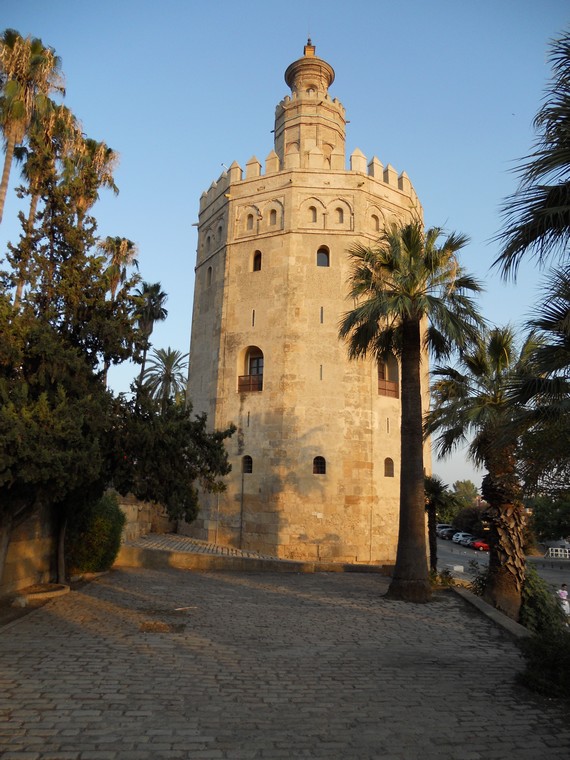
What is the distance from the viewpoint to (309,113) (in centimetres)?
2611

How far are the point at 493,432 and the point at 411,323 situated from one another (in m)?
3.16

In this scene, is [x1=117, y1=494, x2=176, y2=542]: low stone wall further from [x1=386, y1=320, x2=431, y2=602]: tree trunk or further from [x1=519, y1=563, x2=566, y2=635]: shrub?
[x1=519, y1=563, x2=566, y2=635]: shrub

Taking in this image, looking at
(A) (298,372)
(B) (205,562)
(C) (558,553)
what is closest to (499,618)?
(B) (205,562)

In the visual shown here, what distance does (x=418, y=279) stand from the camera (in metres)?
13.6

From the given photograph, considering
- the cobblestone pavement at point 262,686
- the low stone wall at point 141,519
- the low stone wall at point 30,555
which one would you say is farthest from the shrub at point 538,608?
the low stone wall at point 141,519

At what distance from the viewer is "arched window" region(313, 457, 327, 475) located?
21.1 metres

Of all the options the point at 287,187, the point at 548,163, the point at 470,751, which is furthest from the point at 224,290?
the point at 470,751

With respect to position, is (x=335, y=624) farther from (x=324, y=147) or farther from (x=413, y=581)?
(x=324, y=147)

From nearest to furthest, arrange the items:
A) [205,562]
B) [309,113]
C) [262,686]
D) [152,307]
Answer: [262,686] < [205,562] < [309,113] < [152,307]

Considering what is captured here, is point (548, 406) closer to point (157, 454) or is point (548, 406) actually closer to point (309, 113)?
point (157, 454)

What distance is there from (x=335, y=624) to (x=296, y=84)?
25.5m

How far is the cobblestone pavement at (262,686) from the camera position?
15.1 feet

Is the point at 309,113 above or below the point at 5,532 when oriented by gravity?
above

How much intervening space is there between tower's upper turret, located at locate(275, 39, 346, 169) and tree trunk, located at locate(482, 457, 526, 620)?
17210mm
